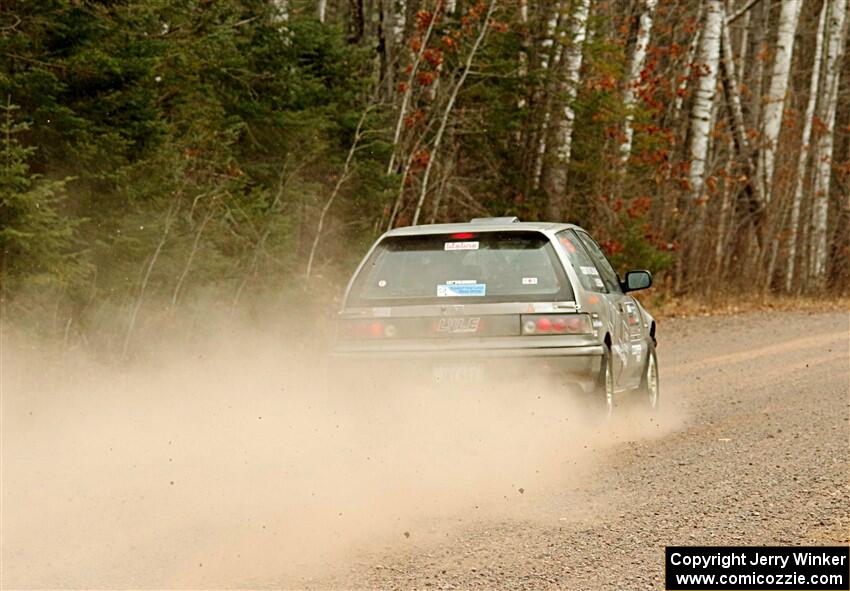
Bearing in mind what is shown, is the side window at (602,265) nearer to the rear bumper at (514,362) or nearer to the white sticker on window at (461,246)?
the white sticker on window at (461,246)

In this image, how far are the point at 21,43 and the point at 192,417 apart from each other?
4.51 meters

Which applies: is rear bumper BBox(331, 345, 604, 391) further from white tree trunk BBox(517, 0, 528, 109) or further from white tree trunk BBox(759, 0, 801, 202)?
white tree trunk BBox(759, 0, 801, 202)

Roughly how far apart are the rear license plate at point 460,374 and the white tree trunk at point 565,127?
48.2 feet

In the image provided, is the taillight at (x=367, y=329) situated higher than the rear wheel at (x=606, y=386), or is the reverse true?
the taillight at (x=367, y=329)

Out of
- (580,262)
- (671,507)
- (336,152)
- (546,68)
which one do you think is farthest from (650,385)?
(546,68)

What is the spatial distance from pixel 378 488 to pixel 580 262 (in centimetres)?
305

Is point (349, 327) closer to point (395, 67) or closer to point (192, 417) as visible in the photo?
point (192, 417)

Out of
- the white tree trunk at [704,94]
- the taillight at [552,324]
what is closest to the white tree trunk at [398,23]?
the white tree trunk at [704,94]

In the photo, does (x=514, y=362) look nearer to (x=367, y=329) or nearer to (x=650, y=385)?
(x=367, y=329)

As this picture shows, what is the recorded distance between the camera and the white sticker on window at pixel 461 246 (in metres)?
9.96

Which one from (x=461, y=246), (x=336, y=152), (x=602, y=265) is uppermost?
(x=336, y=152)

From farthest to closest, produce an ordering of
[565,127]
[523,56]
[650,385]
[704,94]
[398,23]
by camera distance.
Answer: [704,94] → [523,56] → [565,127] → [398,23] → [650,385]

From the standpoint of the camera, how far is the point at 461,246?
32.8 ft

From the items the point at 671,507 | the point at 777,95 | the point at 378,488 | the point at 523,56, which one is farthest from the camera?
the point at 777,95
